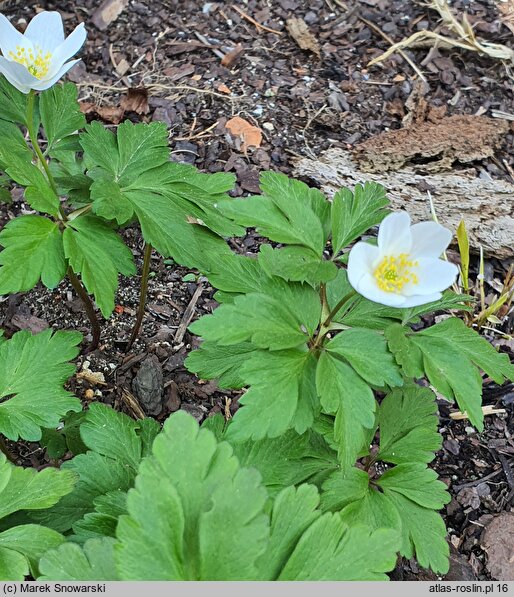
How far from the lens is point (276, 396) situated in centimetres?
195

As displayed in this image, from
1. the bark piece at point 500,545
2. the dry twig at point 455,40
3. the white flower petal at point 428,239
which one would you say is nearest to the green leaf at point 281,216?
the white flower petal at point 428,239

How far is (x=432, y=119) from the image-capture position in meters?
3.84

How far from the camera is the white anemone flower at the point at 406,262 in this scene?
1.97 m

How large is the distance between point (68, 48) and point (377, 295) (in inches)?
55.7

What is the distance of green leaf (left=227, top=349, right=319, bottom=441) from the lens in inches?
75.2

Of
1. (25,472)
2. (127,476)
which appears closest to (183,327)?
(127,476)

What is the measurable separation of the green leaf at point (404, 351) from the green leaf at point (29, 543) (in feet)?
3.62

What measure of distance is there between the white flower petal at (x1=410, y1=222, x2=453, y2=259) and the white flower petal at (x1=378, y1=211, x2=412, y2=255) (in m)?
0.03

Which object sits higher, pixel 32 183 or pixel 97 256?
pixel 32 183

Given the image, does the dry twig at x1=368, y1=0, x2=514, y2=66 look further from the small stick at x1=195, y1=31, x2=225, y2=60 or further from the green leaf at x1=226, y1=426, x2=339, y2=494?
the green leaf at x1=226, y1=426, x2=339, y2=494

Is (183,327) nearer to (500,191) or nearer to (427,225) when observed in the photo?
(427,225)

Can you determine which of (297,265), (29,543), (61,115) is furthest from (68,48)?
(29,543)

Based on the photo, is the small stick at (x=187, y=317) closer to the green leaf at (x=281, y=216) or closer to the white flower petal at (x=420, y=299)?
the green leaf at (x=281, y=216)

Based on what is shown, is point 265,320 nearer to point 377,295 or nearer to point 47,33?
point 377,295
